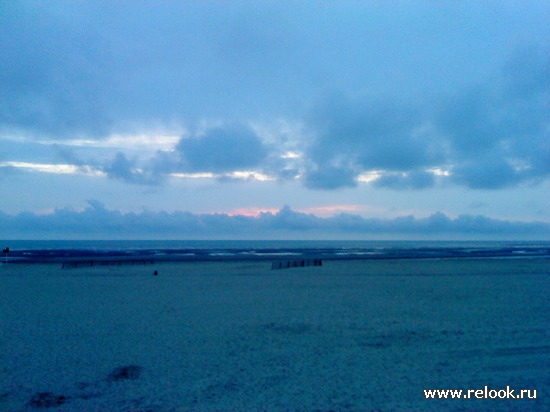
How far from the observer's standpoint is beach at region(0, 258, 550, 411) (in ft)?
30.2

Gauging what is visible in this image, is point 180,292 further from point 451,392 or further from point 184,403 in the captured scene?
point 451,392

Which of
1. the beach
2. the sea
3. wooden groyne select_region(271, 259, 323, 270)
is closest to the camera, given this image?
the beach

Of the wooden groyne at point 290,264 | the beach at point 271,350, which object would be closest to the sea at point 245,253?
the wooden groyne at point 290,264

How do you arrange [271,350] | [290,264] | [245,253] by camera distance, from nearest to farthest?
[271,350], [290,264], [245,253]

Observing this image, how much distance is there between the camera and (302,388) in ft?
31.7

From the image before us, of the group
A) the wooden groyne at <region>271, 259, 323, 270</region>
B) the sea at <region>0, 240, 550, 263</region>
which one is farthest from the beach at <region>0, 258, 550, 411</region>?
the sea at <region>0, 240, 550, 263</region>

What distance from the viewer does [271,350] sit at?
12719mm

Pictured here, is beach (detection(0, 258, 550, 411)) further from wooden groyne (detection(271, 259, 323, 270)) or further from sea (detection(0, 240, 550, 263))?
sea (detection(0, 240, 550, 263))

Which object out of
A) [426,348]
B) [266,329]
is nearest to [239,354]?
[266,329]

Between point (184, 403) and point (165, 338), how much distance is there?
5554 mm

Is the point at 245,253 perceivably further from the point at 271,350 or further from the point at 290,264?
the point at 271,350

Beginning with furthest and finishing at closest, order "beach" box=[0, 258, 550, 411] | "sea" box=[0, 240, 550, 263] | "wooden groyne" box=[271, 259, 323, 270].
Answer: "sea" box=[0, 240, 550, 263] < "wooden groyne" box=[271, 259, 323, 270] < "beach" box=[0, 258, 550, 411]

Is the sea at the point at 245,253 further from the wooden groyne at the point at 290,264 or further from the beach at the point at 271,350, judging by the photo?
the beach at the point at 271,350

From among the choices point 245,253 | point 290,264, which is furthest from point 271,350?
point 245,253
